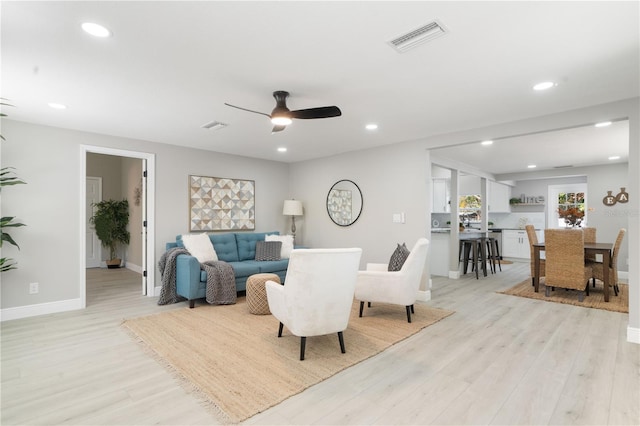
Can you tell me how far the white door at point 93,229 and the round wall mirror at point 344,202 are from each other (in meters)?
5.64

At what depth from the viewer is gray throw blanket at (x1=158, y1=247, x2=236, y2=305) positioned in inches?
172

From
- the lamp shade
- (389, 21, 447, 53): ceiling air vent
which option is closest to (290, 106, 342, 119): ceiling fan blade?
(389, 21, 447, 53): ceiling air vent

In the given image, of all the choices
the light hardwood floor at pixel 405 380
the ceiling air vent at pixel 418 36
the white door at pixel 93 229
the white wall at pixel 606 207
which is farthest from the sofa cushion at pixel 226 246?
the white wall at pixel 606 207

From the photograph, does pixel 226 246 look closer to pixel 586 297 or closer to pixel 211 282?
pixel 211 282

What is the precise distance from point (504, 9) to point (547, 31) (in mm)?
441

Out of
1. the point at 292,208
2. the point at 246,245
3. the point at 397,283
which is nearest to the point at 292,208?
the point at 292,208

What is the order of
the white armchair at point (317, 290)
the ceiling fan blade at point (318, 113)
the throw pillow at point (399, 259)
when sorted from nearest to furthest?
the white armchair at point (317, 290), the ceiling fan blade at point (318, 113), the throw pillow at point (399, 259)

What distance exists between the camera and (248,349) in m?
2.93

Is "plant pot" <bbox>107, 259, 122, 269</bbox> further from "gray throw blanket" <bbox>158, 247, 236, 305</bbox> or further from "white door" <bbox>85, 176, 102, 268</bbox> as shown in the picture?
"gray throw blanket" <bbox>158, 247, 236, 305</bbox>

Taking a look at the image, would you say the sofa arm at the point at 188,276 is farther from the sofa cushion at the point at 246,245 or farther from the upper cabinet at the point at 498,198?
the upper cabinet at the point at 498,198

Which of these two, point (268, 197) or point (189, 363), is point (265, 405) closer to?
point (189, 363)

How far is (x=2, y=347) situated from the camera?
3010 millimetres

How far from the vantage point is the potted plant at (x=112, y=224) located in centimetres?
738

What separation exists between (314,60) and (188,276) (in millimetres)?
3207
